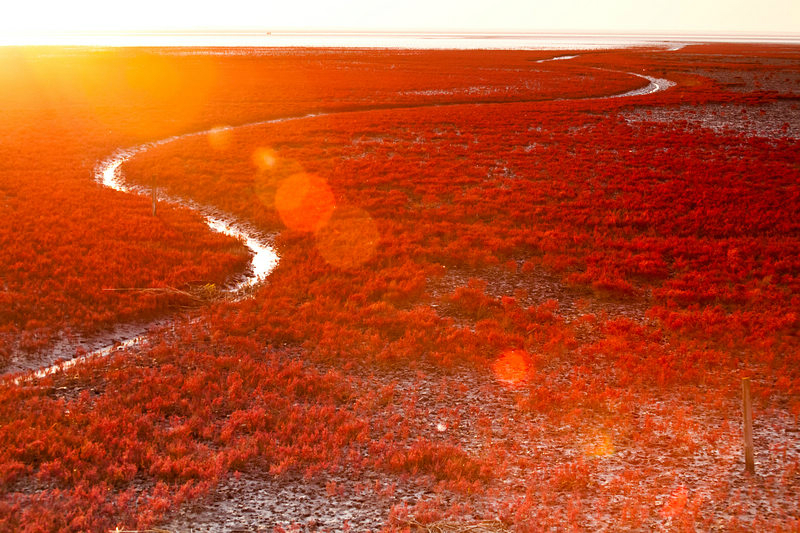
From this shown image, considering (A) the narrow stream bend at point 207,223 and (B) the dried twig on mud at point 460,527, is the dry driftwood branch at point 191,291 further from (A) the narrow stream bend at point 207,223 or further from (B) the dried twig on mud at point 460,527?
(B) the dried twig on mud at point 460,527

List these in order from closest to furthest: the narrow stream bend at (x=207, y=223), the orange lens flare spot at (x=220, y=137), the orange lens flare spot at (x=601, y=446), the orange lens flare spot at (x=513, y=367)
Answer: the orange lens flare spot at (x=601, y=446) → the orange lens flare spot at (x=513, y=367) → the narrow stream bend at (x=207, y=223) → the orange lens flare spot at (x=220, y=137)

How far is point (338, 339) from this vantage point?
15.8 meters

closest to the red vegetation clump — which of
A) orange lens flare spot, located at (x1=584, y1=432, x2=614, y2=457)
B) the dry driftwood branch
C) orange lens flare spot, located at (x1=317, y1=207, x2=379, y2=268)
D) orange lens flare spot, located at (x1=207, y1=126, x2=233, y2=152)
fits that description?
orange lens flare spot, located at (x1=584, y1=432, x2=614, y2=457)

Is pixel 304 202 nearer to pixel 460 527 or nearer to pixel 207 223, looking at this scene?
pixel 207 223

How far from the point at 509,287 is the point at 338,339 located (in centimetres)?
660

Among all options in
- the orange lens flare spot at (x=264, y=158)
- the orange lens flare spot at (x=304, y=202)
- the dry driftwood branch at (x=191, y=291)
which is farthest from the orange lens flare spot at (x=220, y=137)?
the dry driftwood branch at (x=191, y=291)

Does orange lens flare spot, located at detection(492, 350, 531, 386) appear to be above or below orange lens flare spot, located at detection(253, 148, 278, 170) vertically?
below

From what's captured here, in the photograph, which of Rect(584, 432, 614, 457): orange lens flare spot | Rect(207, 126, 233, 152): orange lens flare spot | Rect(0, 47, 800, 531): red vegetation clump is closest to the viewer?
Rect(0, 47, 800, 531): red vegetation clump

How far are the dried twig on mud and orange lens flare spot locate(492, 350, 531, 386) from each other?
4948 millimetres

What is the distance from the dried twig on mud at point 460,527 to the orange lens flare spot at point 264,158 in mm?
28549

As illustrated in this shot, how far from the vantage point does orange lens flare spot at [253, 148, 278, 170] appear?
3569cm

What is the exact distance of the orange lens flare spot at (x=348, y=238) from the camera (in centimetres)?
2192

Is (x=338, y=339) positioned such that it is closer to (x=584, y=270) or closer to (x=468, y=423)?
(x=468, y=423)

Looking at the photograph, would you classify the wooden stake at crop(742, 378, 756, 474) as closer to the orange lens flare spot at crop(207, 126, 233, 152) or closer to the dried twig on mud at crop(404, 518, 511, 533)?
the dried twig on mud at crop(404, 518, 511, 533)
